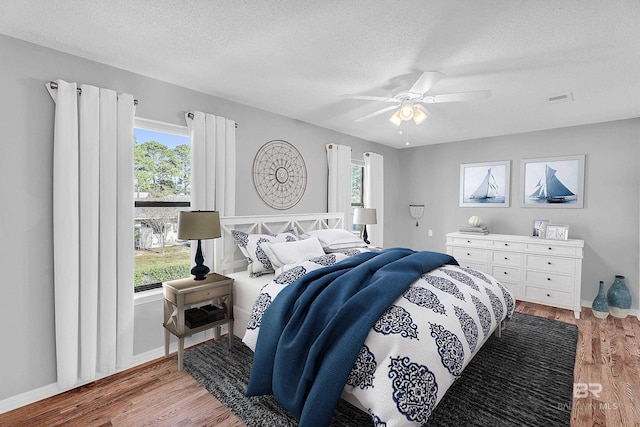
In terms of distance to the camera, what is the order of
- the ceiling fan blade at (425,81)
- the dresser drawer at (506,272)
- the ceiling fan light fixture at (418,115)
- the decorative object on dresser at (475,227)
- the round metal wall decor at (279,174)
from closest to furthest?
the ceiling fan blade at (425,81) → the ceiling fan light fixture at (418,115) → the round metal wall decor at (279,174) → the dresser drawer at (506,272) → the decorative object on dresser at (475,227)

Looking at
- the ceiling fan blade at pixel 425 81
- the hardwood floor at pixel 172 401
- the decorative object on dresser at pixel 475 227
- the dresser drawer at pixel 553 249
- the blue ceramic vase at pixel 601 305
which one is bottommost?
the hardwood floor at pixel 172 401

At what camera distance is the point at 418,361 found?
5.63ft

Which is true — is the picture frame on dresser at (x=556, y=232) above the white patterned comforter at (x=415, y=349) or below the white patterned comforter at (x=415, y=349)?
above

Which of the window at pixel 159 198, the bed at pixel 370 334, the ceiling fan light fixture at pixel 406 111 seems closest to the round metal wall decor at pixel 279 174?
the window at pixel 159 198

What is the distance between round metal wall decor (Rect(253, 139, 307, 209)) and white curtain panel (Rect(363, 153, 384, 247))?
1.43 meters

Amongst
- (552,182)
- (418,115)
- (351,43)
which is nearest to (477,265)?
(552,182)

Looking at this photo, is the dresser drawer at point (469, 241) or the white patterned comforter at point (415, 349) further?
the dresser drawer at point (469, 241)

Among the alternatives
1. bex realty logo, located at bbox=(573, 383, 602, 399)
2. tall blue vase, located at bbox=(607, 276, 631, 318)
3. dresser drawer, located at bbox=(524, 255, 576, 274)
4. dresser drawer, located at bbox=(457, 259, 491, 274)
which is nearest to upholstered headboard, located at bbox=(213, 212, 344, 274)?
dresser drawer, located at bbox=(457, 259, 491, 274)

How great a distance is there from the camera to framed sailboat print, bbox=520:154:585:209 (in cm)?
441

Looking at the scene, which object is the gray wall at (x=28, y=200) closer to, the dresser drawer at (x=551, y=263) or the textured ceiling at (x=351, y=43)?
the textured ceiling at (x=351, y=43)

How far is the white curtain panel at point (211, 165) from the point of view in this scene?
3.09 m

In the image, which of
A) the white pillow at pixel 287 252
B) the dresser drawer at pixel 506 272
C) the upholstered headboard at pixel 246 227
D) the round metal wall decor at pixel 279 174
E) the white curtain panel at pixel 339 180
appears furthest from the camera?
the white curtain panel at pixel 339 180

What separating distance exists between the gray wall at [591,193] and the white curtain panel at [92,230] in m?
5.00

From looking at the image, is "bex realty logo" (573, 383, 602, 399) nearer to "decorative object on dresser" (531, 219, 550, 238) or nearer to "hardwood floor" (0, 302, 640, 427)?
"hardwood floor" (0, 302, 640, 427)
